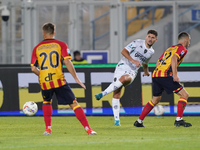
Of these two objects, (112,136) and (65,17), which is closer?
(112,136)

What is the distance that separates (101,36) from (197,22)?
3.05 meters

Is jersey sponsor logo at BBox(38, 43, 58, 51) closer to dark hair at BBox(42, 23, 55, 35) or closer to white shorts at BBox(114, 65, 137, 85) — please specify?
dark hair at BBox(42, 23, 55, 35)

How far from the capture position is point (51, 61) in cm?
638

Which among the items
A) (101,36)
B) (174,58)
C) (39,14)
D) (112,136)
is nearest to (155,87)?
(174,58)

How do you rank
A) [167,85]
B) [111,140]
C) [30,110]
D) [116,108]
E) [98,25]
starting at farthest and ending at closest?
[98,25] → [30,110] → [116,108] → [167,85] → [111,140]

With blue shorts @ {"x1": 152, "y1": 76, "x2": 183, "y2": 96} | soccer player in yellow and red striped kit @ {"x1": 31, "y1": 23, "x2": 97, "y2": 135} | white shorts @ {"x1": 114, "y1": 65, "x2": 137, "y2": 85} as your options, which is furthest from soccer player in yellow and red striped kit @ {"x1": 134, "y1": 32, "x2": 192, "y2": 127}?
soccer player in yellow and red striped kit @ {"x1": 31, "y1": 23, "x2": 97, "y2": 135}

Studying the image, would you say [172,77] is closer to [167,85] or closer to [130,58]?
[167,85]

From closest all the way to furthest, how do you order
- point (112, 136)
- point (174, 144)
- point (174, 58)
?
point (174, 144) < point (112, 136) < point (174, 58)

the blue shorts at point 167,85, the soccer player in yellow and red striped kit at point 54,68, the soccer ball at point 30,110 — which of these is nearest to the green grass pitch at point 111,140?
the soccer player in yellow and red striped kit at point 54,68

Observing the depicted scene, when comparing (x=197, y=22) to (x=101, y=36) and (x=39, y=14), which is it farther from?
(x=39, y=14)

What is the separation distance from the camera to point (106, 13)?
47.7 feet

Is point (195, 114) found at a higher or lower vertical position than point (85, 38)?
lower

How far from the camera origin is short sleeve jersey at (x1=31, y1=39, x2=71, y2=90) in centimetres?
638

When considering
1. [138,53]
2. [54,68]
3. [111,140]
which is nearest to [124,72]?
[138,53]
